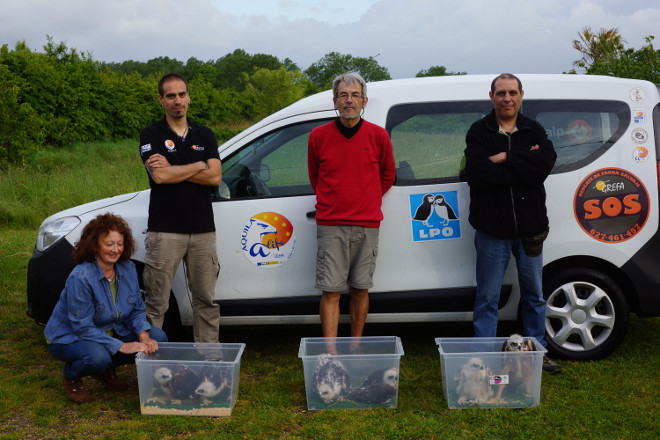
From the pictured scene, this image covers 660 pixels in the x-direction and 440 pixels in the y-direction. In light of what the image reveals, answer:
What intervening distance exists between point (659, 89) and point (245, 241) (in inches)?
115

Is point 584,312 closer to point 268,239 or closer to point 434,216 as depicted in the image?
point 434,216

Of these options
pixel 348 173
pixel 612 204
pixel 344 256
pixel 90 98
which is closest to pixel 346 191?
pixel 348 173

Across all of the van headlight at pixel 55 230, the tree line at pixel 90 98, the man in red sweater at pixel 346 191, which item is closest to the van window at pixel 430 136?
the man in red sweater at pixel 346 191

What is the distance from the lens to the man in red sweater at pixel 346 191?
381 cm

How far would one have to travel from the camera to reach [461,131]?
13.7ft

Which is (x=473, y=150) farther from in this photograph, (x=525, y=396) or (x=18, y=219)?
(x=18, y=219)

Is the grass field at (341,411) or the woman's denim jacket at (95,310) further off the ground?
the woman's denim jacket at (95,310)

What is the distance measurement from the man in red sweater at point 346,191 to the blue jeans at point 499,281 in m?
0.68

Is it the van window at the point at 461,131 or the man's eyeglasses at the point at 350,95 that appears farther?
the van window at the point at 461,131

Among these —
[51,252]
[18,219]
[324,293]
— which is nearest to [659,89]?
[324,293]

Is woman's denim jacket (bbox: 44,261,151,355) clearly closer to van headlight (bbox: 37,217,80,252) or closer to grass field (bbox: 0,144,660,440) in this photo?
grass field (bbox: 0,144,660,440)

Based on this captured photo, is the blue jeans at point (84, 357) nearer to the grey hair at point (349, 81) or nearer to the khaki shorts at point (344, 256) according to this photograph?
the khaki shorts at point (344, 256)

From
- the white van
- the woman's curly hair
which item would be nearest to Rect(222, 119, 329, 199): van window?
the white van

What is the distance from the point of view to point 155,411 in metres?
3.53
